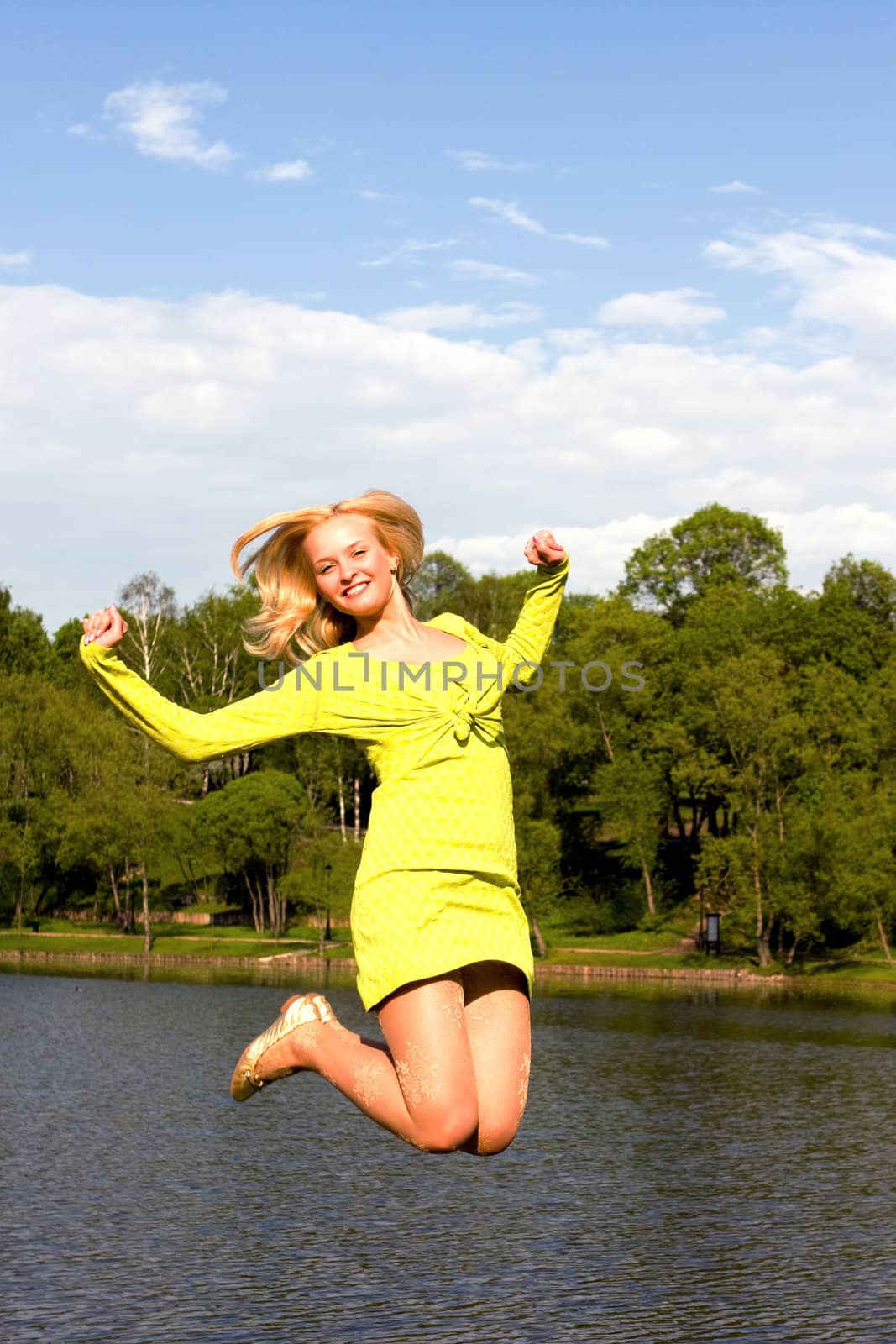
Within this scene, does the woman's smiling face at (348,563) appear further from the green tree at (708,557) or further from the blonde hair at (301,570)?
the green tree at (708,557)

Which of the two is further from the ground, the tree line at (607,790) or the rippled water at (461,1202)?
the tree line at (607,790)

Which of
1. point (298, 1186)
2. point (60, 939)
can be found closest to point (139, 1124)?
point (298, 1186)

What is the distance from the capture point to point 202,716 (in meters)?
4.67

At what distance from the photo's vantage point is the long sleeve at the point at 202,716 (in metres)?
4.59

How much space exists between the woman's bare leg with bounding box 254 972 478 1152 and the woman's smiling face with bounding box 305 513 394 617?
1.20 meters

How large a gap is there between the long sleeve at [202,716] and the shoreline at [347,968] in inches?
1962

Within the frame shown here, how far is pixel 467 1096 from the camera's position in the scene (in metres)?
4.41

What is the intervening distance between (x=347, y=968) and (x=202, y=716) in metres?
52.6

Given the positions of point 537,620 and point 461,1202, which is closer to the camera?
point 537,620

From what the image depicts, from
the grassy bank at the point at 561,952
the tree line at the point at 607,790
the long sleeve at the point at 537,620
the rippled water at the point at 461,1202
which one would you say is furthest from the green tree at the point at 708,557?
the long sleeve at the point at 537,620

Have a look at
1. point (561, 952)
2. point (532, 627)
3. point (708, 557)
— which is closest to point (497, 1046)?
point (532, 627)

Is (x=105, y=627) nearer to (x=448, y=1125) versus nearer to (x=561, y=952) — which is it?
(x=448, y=1125)

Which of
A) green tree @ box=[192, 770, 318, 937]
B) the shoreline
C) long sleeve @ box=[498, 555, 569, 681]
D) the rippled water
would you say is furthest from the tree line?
long sleeve @ box=[498, 555, 569, 681]

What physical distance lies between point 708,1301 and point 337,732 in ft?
59.8
